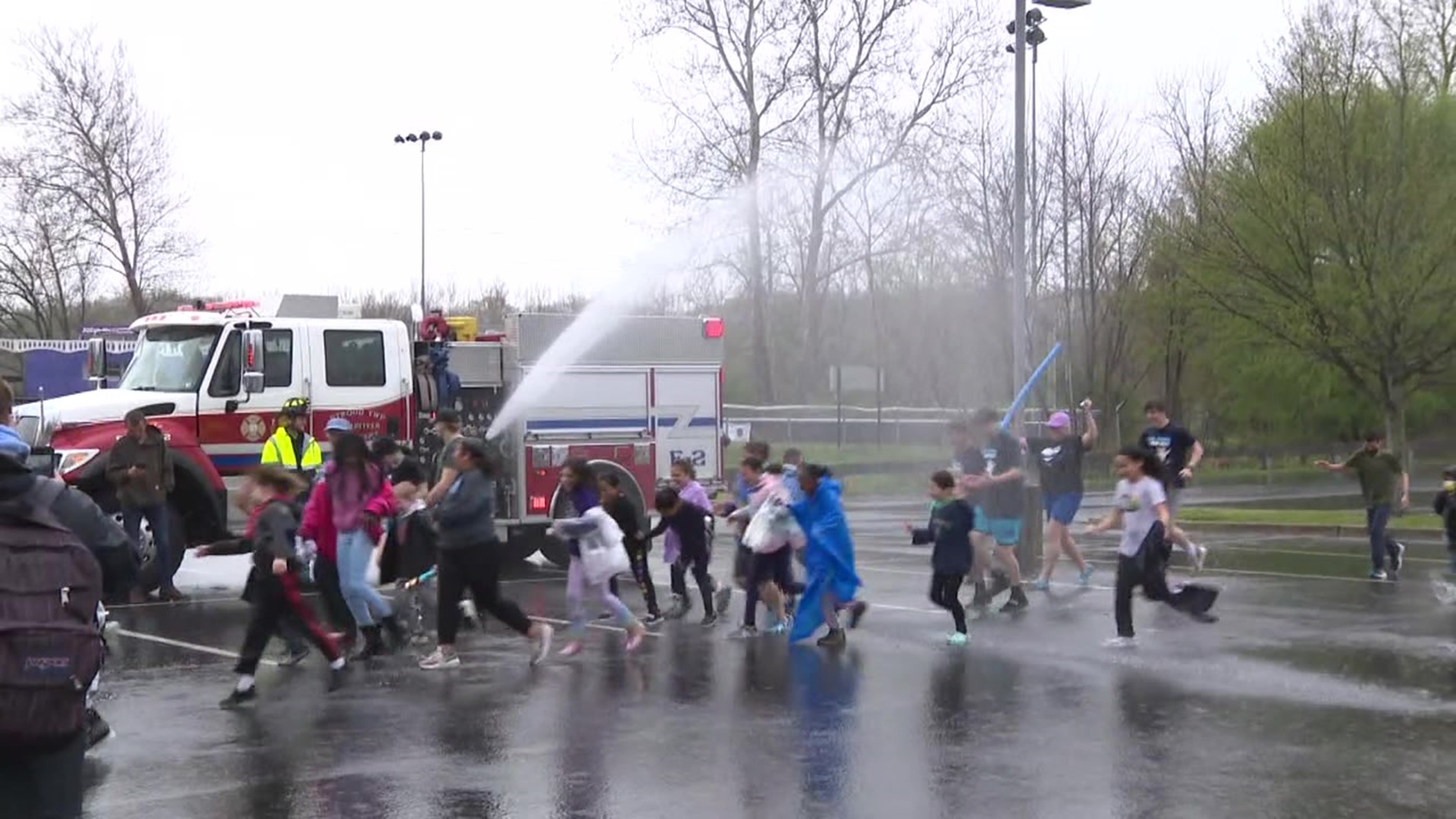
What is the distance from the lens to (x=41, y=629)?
432cm

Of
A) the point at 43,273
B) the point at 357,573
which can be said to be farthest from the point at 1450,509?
the point at 43,273

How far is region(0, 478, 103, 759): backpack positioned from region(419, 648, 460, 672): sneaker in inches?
272

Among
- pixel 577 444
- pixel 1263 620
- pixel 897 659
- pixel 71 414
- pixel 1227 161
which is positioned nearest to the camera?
pixel 897 659

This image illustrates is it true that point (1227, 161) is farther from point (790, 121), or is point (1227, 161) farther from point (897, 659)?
point (897, 659)

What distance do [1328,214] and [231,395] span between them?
53.9 ft

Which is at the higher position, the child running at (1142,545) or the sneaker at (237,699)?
the child running at (1142,545)

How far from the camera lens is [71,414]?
50.3ft

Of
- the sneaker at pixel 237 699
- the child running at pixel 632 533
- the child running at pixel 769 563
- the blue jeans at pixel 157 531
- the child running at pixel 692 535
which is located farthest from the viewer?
the blue jeans at pixel 157 531

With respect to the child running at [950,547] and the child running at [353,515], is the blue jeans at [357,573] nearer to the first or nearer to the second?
the child running at [353,515]

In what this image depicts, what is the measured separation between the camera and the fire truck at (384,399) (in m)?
15.5

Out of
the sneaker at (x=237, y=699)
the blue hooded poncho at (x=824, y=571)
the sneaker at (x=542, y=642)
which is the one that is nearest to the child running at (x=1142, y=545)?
the blue hooded poncho at (x=824, y=571)

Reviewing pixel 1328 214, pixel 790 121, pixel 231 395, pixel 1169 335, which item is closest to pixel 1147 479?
pixel 231 395

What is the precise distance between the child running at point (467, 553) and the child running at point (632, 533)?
72.7 inches

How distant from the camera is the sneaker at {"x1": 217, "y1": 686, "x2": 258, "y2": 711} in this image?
32.8ft
